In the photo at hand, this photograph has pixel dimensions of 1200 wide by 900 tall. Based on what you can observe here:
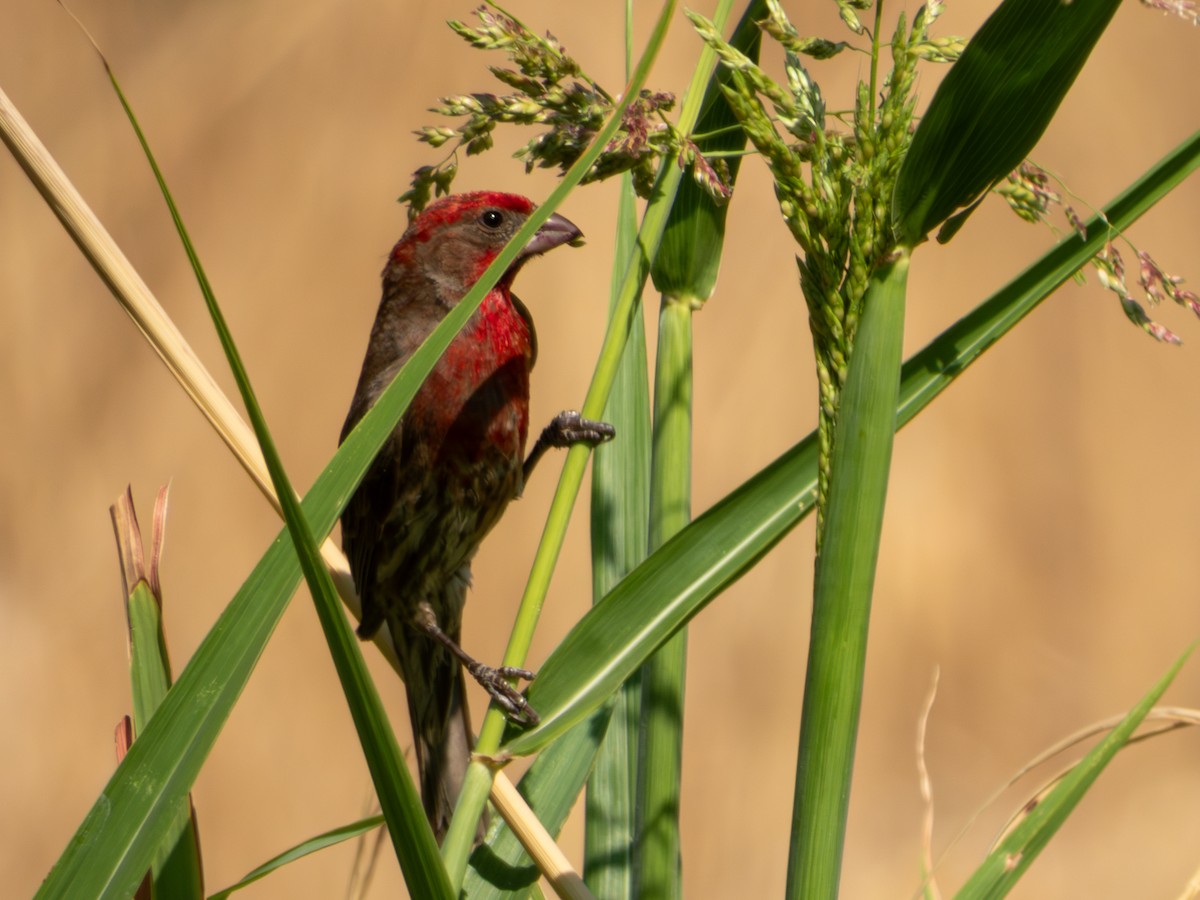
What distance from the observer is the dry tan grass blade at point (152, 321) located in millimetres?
1040

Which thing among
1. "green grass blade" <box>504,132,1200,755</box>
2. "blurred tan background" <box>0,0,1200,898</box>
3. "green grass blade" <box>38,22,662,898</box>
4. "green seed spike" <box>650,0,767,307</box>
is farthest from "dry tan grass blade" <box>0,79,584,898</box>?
"blurred tan background" <box>0,0,1200,898</box>

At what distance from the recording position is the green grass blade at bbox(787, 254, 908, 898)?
0.82 meters

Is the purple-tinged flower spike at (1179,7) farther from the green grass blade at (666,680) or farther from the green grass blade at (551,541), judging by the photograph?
the green grass blade at (666,680)

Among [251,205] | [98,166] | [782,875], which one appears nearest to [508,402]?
[782,875]

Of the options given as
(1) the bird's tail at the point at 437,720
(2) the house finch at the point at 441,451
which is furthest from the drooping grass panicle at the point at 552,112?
(1) the bird's tail at the point at 437,720

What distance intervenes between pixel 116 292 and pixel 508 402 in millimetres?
916

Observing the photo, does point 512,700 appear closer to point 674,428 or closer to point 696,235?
point 674,428

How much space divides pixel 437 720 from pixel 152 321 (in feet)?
3.74

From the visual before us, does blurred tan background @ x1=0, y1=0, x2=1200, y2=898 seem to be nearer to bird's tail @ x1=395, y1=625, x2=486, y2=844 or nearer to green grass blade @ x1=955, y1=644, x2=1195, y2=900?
bird's tail @ x1=395, y1=625, x2=486, y2=844

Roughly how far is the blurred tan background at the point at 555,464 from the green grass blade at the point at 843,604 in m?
2.22

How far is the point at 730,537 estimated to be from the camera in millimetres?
1024

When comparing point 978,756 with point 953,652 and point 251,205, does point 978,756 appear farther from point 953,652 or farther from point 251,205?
point 251,205

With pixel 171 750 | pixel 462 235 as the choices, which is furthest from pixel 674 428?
pixel 462 235

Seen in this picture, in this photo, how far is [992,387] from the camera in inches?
125
